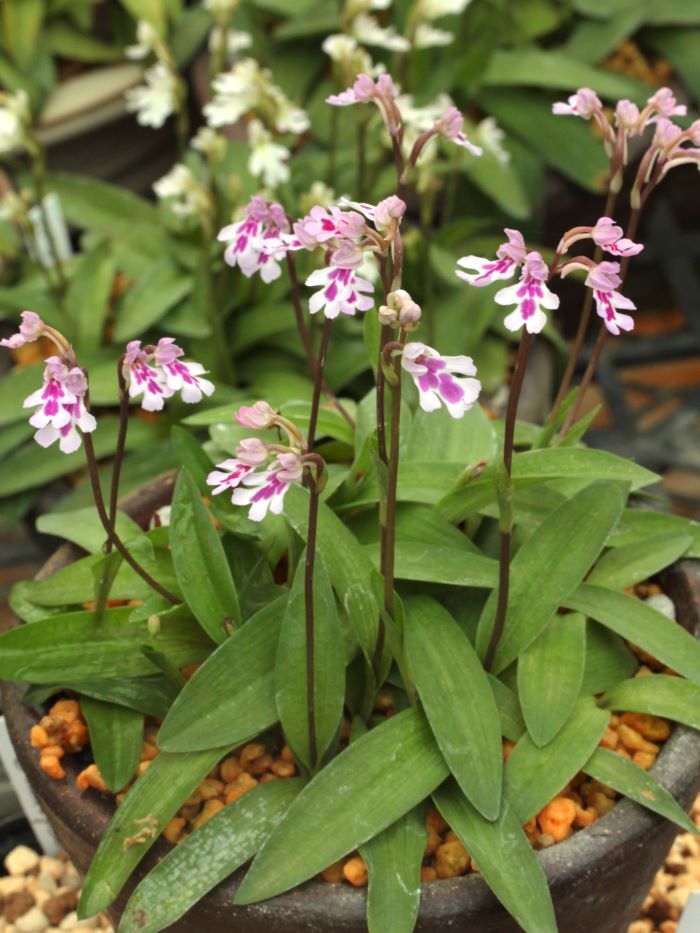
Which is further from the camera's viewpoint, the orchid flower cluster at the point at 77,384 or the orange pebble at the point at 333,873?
the orange pebble at the point at 333,873

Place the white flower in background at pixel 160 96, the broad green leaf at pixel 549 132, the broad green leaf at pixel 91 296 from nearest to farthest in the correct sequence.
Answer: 1. the white flower in background at pixel 160 96
2. the broad green leaf at pixel 91 296
3. the broad green leaf at pixel 549 132

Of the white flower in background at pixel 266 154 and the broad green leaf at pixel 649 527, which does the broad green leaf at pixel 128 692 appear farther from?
the white flower in background at pixel 266 154

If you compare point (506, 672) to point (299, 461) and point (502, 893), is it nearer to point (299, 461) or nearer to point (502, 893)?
point (502, 893)

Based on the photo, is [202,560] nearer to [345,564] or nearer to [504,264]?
[345,564]

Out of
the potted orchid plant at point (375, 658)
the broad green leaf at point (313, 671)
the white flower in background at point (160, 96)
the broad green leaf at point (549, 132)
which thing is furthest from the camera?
the broad green leaf at point (549, 132)

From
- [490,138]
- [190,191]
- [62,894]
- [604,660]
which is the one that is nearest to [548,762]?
[604,660]

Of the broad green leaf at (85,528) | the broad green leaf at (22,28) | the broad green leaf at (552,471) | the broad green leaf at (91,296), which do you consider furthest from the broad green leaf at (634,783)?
the broad green leaf at (22,28)

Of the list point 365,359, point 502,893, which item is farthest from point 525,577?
point 365,359
